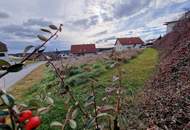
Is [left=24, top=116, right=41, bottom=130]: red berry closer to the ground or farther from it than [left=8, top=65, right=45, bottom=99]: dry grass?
farther from it

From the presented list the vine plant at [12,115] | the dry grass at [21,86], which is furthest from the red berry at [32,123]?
the dry grass at [21,86]

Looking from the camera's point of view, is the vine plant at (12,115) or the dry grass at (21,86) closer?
the vine plant at (12,115)

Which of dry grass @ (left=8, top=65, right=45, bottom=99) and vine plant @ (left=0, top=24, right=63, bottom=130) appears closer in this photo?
vine plant @ (left=0, top=24, right=63, bottom=130)

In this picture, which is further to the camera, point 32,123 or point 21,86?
point 21,86

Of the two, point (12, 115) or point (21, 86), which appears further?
point (21, 86)

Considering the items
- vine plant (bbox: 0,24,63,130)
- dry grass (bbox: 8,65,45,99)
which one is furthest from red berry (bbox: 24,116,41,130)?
dry grass (bbox: 8,65,45,99)

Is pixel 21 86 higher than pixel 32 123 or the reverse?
the reverse

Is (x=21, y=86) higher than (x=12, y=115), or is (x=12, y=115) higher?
(x=12, y=115)

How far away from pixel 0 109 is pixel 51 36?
0.40 metres


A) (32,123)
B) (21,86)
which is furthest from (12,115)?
(21,86)

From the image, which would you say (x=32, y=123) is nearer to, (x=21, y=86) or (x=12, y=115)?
(x=12, y=115)

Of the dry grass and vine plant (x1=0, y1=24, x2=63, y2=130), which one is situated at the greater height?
vine plant (x1=0, y1=24, x2=63, y2=130)

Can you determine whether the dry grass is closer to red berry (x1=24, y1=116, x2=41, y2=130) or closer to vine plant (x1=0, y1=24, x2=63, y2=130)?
vine plant (x1=0, y1=24, x2=63, y2=130)

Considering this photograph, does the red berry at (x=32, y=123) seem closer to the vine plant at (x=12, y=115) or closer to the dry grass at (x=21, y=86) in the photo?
the vine plant at (x=12, y=115)
